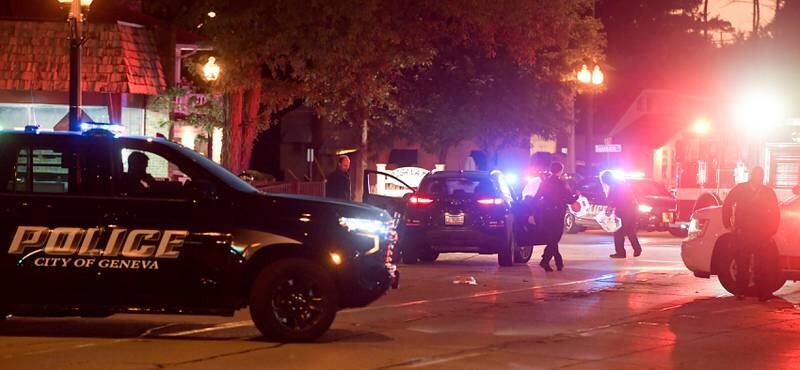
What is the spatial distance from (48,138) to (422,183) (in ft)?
33.9

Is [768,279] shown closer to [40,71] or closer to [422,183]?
[422,183]

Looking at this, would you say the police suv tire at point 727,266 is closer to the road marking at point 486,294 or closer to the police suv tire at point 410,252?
the road marking at point 486,294

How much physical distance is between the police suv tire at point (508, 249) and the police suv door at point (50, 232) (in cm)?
1015

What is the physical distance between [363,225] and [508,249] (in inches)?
363

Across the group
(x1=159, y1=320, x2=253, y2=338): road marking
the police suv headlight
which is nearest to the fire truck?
(x1=159, y1=320, x2=253, y2=338): road marking

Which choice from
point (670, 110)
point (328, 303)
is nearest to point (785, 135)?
point (328, 303)

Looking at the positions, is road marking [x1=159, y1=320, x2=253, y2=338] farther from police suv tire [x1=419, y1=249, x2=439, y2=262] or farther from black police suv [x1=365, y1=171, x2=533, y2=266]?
police suv tire [x1=419, y1=249, x2=439, y2=262]

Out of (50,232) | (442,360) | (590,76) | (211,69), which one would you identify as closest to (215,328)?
(50,232)

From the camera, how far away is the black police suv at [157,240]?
10.8 metres

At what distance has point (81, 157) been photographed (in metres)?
11.0

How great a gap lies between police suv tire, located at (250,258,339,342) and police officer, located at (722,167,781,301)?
6.29m

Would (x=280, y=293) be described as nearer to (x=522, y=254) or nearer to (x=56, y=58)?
(x=522, y=254)

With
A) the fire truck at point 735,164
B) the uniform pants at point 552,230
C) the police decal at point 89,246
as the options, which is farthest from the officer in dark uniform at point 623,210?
the police decal at point 89,246

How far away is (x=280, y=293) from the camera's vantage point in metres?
11.1
